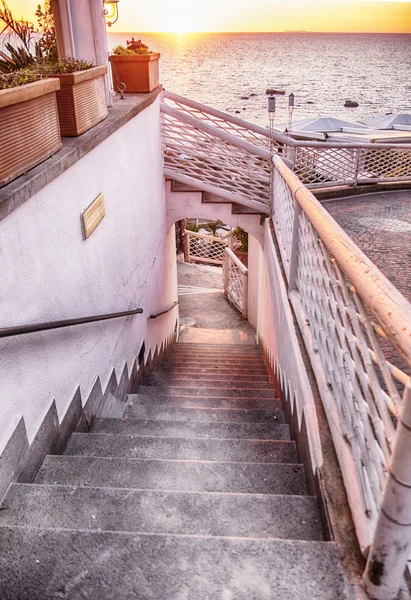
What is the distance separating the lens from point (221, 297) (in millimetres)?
11359

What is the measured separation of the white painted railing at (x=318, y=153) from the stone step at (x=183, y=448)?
170 inches

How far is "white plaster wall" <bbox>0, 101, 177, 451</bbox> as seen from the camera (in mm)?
1924

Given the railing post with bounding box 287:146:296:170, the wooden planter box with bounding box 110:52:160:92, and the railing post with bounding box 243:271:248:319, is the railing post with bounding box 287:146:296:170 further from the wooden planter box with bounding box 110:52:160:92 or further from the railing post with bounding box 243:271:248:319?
the railing post with bounding box 243:271:248:319

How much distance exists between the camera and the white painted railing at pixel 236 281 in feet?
32.0

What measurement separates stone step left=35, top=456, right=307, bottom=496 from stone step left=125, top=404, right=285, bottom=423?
988mm

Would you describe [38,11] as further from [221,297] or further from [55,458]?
[221,297]

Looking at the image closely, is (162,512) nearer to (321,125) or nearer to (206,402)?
(206,402)

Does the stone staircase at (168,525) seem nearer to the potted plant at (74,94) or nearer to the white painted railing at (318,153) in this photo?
the potted plant at (74,94)

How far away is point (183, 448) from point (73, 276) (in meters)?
1.13

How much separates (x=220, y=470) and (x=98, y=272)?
A: 1614 mm

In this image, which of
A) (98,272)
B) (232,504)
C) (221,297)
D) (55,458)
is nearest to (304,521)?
(232,504)

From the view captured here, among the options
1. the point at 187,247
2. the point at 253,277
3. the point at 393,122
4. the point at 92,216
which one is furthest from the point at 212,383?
the point at 393,122

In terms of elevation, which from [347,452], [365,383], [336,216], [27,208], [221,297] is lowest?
[221,297]

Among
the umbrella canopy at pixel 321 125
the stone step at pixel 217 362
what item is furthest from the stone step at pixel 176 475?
the umbrella canopy at pixel 321 125
